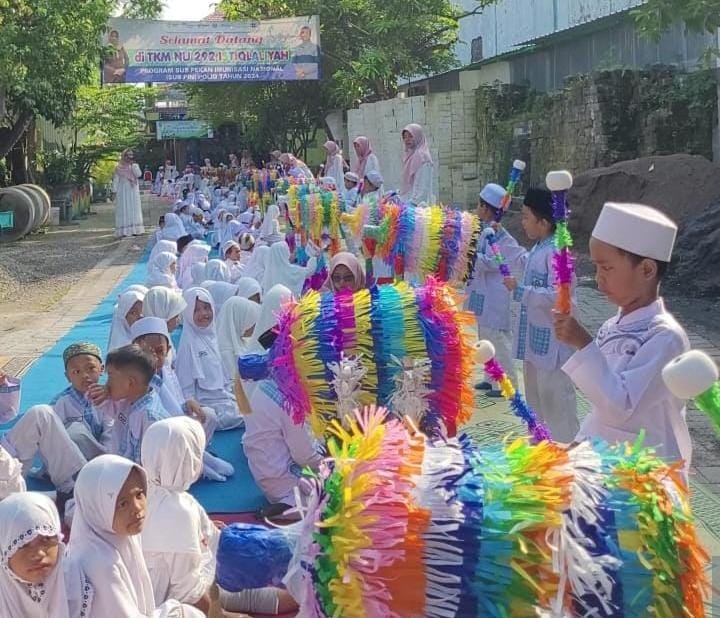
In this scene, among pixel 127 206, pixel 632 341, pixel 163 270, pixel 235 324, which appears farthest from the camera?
pixel 127 206

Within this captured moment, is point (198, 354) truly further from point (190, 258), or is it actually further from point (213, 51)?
point (213, 51)

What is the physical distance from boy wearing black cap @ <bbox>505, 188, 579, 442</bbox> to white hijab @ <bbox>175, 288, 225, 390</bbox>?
7.40ft

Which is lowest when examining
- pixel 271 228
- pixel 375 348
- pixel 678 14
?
pixel 271 228

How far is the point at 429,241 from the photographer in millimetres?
5996

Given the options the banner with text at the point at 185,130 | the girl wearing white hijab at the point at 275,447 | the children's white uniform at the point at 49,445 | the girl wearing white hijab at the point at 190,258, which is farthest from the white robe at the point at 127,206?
the banner with text at the point at 185,130

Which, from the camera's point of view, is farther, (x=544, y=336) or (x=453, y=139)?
(x=453, y=139)

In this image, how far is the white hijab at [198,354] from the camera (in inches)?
257

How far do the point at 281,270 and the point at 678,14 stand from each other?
14.0 feet

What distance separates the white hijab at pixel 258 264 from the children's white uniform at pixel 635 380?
24.0ft

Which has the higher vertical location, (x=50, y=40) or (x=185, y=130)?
(x=50, y=40)

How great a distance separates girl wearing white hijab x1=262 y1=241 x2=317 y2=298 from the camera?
9352 mm

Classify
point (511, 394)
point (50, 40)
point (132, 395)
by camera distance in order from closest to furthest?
point (511, 394)
point (132, 395)
point (50, 40)

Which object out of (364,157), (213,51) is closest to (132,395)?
(364,157)

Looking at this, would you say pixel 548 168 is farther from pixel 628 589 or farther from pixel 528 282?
pixel 628 589
